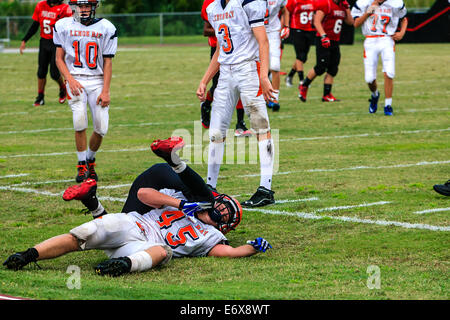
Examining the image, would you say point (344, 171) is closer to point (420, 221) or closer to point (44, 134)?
point (420, 221)

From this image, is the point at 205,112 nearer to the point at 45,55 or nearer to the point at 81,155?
the point at 81,155

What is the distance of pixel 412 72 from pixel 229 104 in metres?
16.0

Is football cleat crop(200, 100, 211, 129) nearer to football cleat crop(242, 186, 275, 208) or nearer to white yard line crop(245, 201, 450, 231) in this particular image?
football cleat crop(242, 186, 275, 208)

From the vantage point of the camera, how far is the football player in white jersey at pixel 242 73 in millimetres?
7695

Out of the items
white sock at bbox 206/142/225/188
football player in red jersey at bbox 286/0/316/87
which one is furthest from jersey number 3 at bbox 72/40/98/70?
football player in red jersey at bbox 286/0/316/87

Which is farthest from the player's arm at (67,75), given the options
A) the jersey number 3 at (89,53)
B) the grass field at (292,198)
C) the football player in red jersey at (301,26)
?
the football player in red jersey at (301,26)

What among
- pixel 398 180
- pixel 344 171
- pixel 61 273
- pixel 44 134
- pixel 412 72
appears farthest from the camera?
pixel 412 72

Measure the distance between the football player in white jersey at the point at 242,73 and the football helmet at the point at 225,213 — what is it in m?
1.37

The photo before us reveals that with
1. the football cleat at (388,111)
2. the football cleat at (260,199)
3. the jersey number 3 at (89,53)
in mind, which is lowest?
the football cleat at (388,111)

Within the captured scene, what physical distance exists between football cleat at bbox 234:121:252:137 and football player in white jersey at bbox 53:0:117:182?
319cm

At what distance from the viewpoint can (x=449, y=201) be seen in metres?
7.65

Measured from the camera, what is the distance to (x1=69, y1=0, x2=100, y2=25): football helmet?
897cm

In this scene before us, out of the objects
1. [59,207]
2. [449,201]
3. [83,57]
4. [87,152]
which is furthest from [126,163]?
[449,201]

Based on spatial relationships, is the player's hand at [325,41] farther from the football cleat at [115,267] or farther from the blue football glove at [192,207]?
the football cleat at [115,267]
